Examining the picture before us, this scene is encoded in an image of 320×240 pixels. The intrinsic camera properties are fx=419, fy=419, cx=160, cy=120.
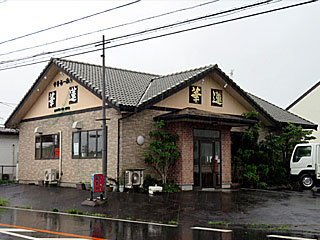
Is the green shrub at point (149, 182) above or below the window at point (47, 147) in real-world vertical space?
below

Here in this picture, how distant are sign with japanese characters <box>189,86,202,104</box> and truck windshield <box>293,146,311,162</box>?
5.33 meters

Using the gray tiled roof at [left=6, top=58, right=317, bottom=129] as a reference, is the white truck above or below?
below

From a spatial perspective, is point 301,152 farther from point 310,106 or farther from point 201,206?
point 310,106

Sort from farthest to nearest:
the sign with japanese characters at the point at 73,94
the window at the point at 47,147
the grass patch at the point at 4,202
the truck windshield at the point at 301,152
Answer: the window at the point at 47,147 → the sign with japanese characters at the point at 73,94 → the truck windshield at the point at 301,152 → the grass patch at the point at 4,202

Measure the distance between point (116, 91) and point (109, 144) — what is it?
240 cm

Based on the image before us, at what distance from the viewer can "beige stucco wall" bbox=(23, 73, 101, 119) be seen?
19531 mm

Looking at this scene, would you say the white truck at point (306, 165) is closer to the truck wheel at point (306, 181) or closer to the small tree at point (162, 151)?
the truck wheel at point (306, 181)

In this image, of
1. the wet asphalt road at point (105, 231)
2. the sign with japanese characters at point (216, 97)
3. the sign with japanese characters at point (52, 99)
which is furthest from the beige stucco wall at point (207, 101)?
the wet asphalt road at point (105, 231)

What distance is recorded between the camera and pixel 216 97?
814 inches

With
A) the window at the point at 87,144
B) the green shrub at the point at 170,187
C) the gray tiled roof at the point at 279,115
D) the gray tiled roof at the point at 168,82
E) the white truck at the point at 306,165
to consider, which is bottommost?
the green shrub at the point at 170,187

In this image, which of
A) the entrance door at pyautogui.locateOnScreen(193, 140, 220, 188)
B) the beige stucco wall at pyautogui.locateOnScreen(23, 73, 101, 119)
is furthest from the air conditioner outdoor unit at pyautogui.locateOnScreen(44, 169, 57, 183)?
the entrance door at pyautogui.locateOnScreen(193, 140, 220, 188)

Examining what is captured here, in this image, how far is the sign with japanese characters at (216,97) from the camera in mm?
20541

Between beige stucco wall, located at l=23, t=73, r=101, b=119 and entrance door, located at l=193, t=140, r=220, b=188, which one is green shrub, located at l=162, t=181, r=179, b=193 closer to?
entrance door, located at l=193, t=140, r=220, b=188

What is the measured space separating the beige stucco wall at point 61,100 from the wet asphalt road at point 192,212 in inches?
160
